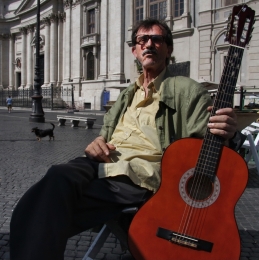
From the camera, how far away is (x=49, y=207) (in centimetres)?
174

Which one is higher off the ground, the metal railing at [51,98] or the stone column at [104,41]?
the stone column at [104,41]

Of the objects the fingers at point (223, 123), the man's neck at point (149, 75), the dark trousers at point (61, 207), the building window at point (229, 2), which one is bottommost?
the dark trousers at point (61, 207)

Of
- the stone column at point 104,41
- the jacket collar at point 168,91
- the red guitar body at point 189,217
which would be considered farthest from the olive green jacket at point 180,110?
the stone column at point 104,41

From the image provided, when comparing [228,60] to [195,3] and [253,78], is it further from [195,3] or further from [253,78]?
[195,3]

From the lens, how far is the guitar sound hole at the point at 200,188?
6.25 feet

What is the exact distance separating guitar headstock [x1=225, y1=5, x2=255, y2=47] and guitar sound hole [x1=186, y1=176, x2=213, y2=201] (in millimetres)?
777

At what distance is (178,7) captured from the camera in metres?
25.5

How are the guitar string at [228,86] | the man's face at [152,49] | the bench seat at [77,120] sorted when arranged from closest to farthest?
the guitar string at [228,86]
the man's face at [152,49]
the bench seat at [77,120]

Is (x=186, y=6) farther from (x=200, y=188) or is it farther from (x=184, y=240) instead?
(x=184, y=240)

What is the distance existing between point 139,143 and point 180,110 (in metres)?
0.34

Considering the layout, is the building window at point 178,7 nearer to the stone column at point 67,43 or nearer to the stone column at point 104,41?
the stone column at point 104,41

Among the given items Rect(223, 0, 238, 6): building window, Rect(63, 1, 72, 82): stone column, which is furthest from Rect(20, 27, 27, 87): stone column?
Rect(223, 0, 238, 6): building window

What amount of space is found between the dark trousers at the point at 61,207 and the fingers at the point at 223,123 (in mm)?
560

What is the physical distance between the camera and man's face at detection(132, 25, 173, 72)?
253 cm
